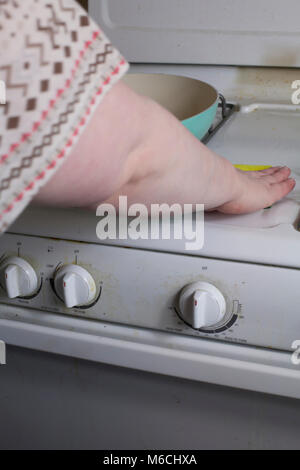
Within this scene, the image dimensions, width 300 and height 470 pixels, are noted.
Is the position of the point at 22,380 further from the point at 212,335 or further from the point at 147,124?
the point at 147,124

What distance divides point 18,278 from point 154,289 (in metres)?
0.16

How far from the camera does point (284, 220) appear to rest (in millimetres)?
508

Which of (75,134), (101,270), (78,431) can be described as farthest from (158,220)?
(78,431)

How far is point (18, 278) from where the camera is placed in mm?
567

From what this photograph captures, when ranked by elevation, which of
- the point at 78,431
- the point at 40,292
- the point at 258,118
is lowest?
the point at 78,431

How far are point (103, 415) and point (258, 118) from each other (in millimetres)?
508

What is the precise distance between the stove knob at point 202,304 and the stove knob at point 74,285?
0.33 feet

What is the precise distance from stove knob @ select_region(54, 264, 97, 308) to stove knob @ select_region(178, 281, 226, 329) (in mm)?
101

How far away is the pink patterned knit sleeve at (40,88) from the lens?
28 centimetres

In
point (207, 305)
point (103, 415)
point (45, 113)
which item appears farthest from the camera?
point (103, 415)

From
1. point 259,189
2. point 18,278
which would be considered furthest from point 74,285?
point 259,189

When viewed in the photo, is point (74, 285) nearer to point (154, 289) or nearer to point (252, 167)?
point (154, 289)

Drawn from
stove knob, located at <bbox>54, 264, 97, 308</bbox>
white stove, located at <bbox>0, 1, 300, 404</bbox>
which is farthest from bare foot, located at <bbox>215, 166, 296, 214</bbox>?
stove knob, located at <bbox>54, 264, 97, 308</bbox>

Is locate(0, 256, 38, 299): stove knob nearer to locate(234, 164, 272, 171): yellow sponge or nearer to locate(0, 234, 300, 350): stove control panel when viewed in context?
locate(0, 234, 300, 350): stove control panel
